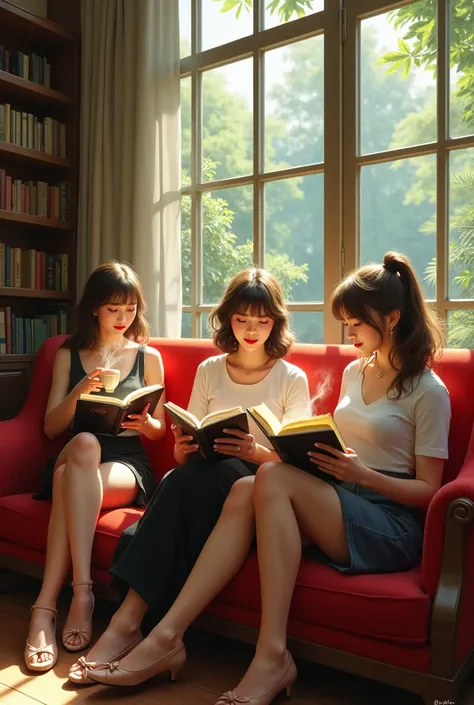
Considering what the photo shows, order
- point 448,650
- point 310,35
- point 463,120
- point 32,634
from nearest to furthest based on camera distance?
point 448,650 < point 32,634 < point 463,120 < point 310,35

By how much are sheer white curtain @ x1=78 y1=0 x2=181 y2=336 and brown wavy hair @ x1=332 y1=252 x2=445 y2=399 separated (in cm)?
140

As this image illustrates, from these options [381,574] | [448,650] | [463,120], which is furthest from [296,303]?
[448,650]

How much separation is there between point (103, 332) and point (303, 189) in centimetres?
103

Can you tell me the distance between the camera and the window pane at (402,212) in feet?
8.70

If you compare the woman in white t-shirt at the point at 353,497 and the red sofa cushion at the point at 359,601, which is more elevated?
the woman in white t-shirt at the point at 353,497

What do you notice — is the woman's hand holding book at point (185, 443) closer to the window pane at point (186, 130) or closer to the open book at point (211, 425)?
the open book at point (211, 425)

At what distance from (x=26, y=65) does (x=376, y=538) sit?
2883 millimetres

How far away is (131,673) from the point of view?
1714mm

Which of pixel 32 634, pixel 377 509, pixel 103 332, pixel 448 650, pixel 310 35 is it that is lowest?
pixel 32 634

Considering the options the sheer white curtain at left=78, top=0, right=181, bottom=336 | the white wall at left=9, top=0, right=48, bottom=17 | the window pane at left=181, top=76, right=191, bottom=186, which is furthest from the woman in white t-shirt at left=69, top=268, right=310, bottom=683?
the white wall at left=9, top=0, right=48, bottom=17

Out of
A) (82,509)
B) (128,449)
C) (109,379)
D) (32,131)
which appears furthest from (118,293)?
(32,131)

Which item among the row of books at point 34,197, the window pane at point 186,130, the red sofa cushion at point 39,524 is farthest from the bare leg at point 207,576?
the row of books at point 34,197

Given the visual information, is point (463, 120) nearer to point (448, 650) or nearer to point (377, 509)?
point (377, 509)

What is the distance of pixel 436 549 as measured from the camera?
1.60 metres
